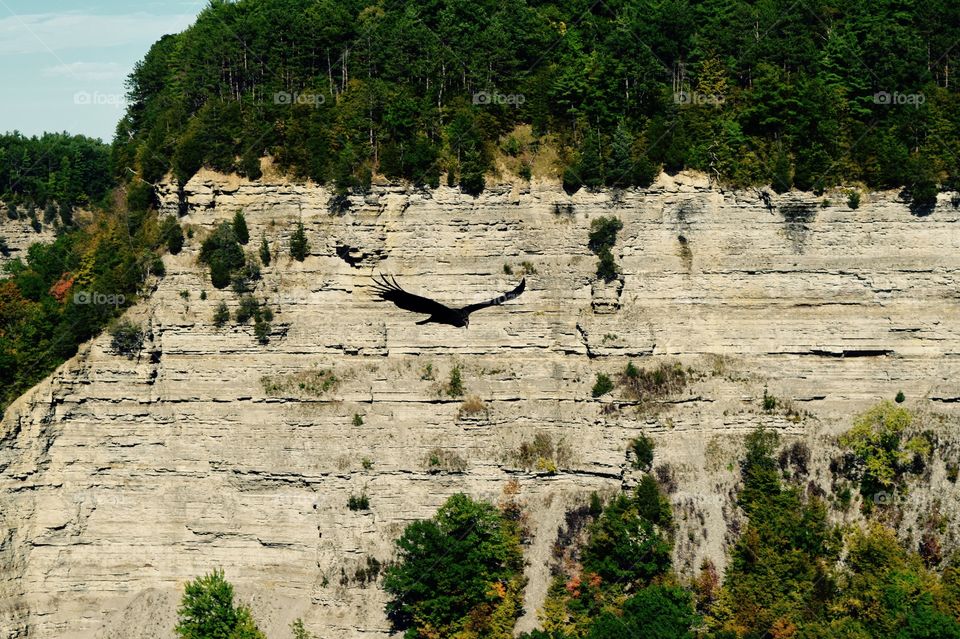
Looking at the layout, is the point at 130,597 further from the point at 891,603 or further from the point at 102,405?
the point at 891,603

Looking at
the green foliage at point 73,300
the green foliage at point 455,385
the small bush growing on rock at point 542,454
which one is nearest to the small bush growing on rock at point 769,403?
the small bush growing on rock at point 542,454

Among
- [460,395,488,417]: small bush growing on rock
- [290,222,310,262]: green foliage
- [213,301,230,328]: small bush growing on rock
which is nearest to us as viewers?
[460,395,488,417]: small bush growing on rock

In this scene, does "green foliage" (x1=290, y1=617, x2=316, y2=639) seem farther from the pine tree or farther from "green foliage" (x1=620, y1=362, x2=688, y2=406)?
the pine tree

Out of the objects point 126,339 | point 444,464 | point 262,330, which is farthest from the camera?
point 262,330

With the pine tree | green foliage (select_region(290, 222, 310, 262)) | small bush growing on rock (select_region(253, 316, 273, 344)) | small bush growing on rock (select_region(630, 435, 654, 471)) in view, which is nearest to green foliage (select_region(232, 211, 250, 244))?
green foliage (select_region(290, 222, 310, 262))

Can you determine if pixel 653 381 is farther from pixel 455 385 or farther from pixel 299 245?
pixel 299 245

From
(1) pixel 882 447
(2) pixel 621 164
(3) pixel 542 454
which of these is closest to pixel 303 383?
(3) pixel 542 454

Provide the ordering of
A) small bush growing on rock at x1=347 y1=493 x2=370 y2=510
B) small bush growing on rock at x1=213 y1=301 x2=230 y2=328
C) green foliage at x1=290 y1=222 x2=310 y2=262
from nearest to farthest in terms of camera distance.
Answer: small bush growing on rock at x1=347 y1=493 x2=370 y2=510 < small bush growing on rock at x1=213 y1=301 x2=230 y2=328 < green foliage at x1=290 y1=222 x2=310 y2=262
